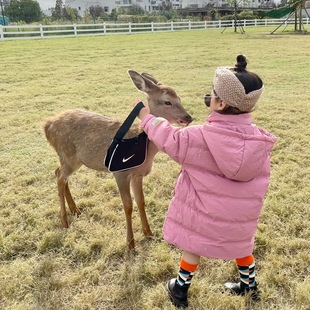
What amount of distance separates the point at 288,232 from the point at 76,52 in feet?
49.6

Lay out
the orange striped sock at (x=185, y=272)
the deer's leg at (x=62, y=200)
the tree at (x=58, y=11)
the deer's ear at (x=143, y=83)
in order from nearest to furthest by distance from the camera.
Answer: the orange striped sock at (x=185, y=272) < the deer's ear at (x=143, y=83) < the deer's leg at (x=62, y=200) < the tree at (x=58, y=11)

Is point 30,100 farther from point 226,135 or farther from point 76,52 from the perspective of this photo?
point 76,52

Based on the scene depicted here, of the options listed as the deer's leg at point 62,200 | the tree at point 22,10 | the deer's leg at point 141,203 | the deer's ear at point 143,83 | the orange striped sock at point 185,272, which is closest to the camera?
the orange striped sock at point 185,272

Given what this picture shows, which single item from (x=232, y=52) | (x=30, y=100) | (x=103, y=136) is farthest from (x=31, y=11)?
(x=103, y=136)

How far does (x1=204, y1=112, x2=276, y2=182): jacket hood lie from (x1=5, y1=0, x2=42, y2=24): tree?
62830 mm

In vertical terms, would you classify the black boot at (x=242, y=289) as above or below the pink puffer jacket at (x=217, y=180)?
below

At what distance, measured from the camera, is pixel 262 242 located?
3148 millimetres

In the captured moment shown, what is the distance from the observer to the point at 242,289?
2.61m

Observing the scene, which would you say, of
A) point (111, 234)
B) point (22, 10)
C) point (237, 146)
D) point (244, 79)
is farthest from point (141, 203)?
point (22, 10)

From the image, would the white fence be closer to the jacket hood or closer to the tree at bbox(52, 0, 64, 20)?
the jacket hood

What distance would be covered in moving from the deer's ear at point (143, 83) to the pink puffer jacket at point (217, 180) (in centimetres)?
83

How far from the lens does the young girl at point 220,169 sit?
2055 mm

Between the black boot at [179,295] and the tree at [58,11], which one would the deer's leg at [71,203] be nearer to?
the black boot at [179,295]

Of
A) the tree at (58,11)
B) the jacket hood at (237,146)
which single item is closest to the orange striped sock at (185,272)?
the jacket hood at (237,146)
